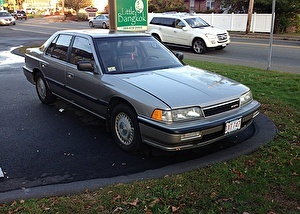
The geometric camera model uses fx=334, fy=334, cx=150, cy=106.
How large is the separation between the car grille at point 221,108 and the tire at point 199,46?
1158 centimetres

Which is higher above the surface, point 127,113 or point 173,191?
point 127,113

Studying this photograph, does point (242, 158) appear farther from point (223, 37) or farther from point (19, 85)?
point (223, 37)

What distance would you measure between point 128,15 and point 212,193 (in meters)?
8.02

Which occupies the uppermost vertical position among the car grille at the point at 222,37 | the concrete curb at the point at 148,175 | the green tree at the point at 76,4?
the green tree at the point at 76,4

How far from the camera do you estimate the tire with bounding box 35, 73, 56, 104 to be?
668cm

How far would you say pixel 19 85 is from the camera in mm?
8695

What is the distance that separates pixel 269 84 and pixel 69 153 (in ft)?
17.4

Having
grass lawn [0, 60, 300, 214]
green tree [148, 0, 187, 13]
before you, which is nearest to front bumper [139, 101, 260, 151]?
grass lawn [0, 60, 300, 214]

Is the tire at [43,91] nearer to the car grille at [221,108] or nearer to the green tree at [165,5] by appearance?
the car grille at [221,108]

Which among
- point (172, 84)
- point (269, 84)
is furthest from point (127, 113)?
point (269, 84)

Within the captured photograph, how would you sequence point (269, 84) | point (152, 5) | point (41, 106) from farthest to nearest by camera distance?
point (152, 5) → point (269, 84) → point (41, 106)

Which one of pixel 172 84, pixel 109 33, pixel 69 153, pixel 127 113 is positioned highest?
pixel 109 33

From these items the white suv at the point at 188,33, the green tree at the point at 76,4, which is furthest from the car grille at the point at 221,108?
the green tree at the point at 76,4

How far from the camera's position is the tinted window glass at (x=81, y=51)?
5213 millimetres
